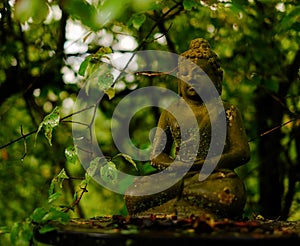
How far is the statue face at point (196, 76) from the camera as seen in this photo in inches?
74.2

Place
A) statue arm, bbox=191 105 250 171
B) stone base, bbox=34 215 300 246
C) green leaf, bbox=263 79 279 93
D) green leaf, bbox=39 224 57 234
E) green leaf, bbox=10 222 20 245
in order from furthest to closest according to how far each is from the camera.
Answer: green leaf, bbox=263 79 279 93
statue arm, bbox=191 105 250 171
green leaf, bbox=10 222 20 245
green leaf, bbox=39 224 57 234
stone base, bbox=34 215 300 246

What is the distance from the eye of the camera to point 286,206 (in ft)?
11.1

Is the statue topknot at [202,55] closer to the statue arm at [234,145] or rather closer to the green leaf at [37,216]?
the statue arm at [234,145]

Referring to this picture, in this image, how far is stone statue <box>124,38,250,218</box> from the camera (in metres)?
1.68

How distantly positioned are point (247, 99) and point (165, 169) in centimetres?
190

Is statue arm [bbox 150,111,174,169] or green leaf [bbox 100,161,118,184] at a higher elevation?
statue arm [bbox 150,111,174,169]

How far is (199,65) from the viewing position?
6.19 feet

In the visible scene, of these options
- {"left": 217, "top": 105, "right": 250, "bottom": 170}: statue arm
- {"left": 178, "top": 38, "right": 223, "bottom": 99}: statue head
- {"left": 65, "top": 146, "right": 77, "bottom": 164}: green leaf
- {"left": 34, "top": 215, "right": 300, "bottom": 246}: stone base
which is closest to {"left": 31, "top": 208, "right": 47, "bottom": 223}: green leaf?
{"left": 34, "top": 215, "right": 300, "bottom": 246}: stone base

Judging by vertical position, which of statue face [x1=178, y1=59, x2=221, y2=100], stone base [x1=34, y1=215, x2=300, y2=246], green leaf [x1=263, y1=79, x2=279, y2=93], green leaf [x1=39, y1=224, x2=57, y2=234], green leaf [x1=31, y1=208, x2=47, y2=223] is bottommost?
stone base [x1=34, y1=215, x2=300, y2=246]

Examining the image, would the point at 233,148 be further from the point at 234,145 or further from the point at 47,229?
the point at 47,229

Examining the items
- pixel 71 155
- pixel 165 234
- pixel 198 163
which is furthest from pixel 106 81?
pixel 165 234

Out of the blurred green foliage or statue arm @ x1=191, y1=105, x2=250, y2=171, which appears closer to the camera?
statue arm @ x1=191, y1=105, x2=250, y2=171

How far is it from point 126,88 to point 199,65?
1563 mm

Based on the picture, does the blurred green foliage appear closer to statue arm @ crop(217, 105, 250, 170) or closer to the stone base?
statue arm @ crop(217, 105, 250, 170)
